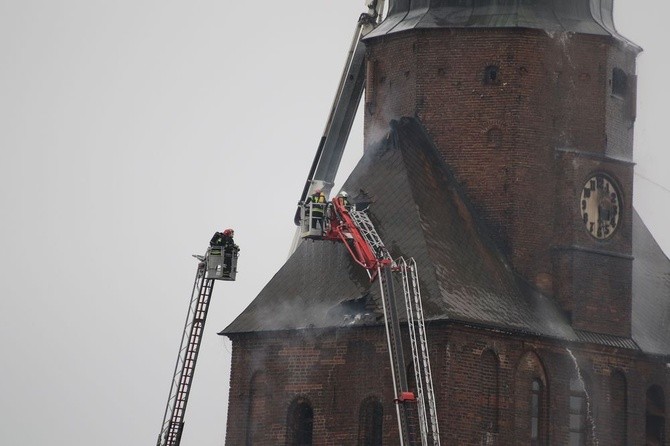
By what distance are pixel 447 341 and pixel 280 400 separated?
6608 mm

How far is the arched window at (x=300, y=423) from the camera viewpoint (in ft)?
278

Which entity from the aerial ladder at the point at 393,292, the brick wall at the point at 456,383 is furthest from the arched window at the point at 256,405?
the aerial ladder at the point at 393,292

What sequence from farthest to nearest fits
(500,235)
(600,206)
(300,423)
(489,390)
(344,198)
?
(600,206), (500,235), (300,423), (344,198), (489,390)

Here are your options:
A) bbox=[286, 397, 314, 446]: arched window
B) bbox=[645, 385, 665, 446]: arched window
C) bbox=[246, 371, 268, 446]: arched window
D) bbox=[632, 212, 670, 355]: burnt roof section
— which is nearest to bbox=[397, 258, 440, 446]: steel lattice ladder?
bbox=[286, 397, 314, 446]: arched window

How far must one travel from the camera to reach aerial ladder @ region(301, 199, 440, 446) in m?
80.4

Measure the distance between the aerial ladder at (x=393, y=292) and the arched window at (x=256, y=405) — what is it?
4.82 meters

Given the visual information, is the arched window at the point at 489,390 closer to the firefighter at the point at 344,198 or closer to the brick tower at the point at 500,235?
the brick tower at the point at 500,235

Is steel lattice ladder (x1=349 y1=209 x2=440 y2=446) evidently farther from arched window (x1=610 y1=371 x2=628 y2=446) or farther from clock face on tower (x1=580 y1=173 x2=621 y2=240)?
arched window (x1=610 y1=371 x2=628 y2=446)

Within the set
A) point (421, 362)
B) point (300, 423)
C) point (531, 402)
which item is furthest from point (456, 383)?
point (300, 423)

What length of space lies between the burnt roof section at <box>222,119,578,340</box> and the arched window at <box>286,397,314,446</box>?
2.29 m

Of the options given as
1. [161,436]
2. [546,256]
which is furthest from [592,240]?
[161,436]

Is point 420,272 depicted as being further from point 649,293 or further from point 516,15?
point 649,293

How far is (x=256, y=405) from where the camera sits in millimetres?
86000

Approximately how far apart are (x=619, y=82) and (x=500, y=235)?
6.05m
